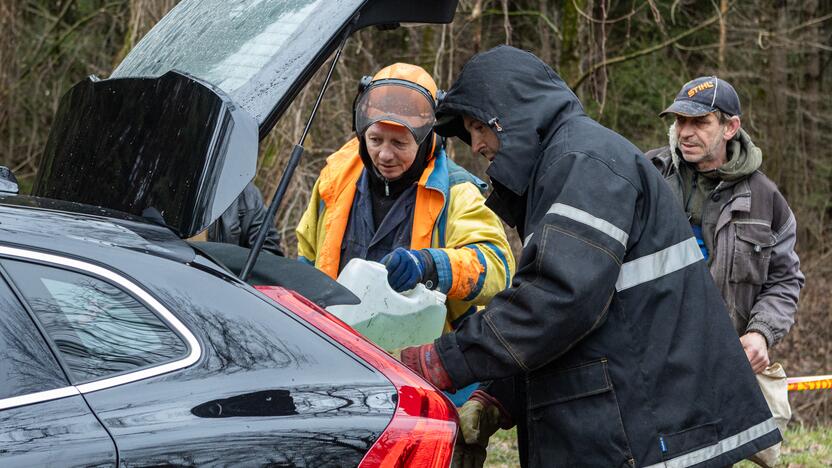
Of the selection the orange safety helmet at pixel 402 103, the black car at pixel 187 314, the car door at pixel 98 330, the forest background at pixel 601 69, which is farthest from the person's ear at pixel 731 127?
the forest background at pixel 601 69

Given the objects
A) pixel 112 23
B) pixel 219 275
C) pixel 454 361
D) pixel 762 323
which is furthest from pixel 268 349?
Answer: pixel 112 23

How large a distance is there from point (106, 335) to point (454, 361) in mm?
996

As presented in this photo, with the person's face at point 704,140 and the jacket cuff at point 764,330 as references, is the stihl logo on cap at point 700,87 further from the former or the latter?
the jacket cuff at point 764,330

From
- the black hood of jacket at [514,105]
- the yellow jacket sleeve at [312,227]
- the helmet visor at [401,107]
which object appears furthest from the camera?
the yellow jacket sleeve at [312,227]

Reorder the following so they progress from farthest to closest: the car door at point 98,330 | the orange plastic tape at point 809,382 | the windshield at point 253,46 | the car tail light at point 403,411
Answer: the orange plastic tape at point 809,382 < the windshield at point 253,46 < the car tail light at point 403,411 < the car door at point 98,330

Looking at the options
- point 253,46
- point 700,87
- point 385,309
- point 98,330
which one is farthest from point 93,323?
point 700,87

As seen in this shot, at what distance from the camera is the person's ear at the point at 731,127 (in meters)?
4.39

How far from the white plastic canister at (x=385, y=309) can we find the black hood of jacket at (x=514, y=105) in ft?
1.50

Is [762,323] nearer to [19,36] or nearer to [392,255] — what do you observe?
[392,255]

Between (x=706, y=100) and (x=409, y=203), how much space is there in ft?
4.84

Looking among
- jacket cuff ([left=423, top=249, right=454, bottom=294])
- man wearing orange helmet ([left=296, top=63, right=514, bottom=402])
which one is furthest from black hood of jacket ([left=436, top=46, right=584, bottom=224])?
man wearing orange helmet ([left=296, top=63, right=514, bottom=402])

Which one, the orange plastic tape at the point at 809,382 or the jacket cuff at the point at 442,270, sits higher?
the orange plastic tape at the point at 809,382

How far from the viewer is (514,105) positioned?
291cm

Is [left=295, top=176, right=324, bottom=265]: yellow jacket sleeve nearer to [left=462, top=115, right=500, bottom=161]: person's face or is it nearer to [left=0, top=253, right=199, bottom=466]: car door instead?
[left=462, top=115, right=500, bottom=161]: person's face
